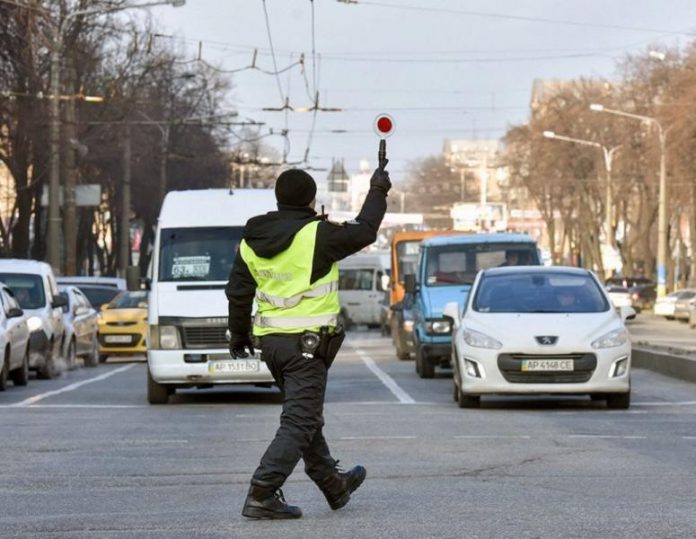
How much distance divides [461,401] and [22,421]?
445 centimetres

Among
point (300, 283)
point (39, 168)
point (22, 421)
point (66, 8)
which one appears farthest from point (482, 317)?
point (39, 168)

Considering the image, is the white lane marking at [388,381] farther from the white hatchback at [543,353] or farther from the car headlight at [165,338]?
the car headlight at [165,338]

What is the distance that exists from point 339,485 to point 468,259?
19.9 metres

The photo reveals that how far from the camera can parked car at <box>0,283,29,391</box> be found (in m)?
24.1

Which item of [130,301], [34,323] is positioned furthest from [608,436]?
[130,301]

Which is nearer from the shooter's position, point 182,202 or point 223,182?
point 182,202

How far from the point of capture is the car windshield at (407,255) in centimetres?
4366

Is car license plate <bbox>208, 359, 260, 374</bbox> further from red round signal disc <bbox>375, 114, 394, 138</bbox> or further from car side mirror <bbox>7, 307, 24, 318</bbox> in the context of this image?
red round signal disc <bbox>375, 114, 394, 138</bbox>

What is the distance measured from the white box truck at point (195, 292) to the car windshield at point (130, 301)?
15.7 metres

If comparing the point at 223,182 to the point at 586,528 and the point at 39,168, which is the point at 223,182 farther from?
the point at 586,528

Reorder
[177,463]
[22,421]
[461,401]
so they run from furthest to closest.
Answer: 1. [461,401]
2. [22,421]
3. [177,463]

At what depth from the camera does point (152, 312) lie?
21297 mm

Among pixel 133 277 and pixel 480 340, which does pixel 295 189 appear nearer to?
pixel 480 340

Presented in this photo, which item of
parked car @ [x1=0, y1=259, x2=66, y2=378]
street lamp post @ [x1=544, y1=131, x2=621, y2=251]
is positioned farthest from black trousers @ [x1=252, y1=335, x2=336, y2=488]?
street lamp post @ [x1=544, y1=131, x2=621, y2=251]
